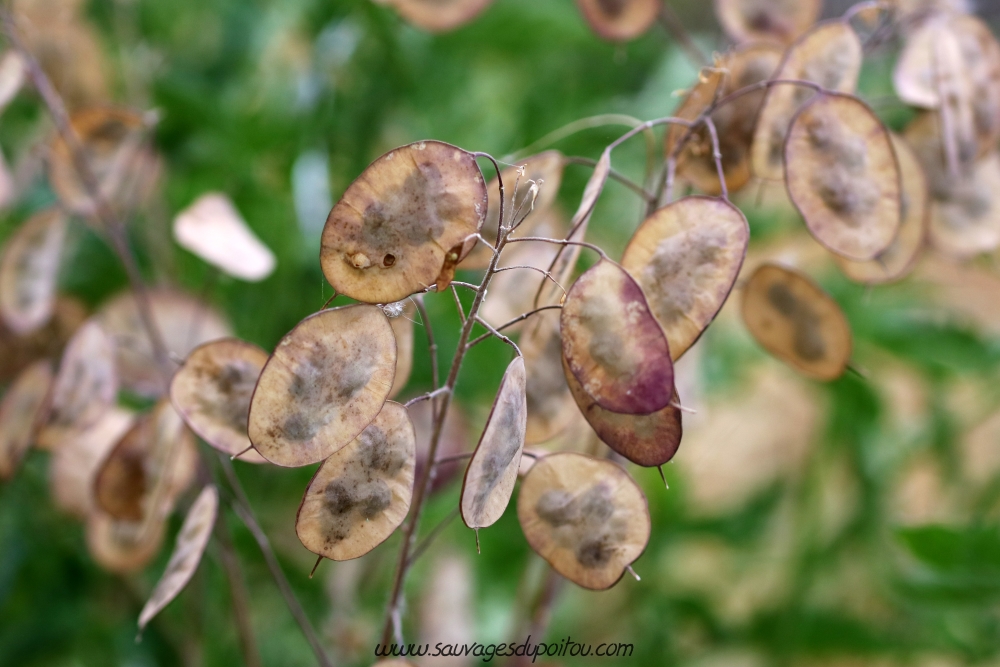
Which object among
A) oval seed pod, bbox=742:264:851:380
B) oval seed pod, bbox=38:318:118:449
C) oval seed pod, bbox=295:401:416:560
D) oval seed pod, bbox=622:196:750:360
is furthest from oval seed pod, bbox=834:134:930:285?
oval seed pod, bbox=38:318:118:449

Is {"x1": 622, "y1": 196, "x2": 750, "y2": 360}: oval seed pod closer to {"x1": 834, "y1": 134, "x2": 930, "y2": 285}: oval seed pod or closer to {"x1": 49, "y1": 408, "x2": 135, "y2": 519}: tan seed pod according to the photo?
{"x1": 834, "y1": 134, "x2": 930, "y2": 285}: oval seed pod

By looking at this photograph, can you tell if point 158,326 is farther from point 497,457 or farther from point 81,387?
point 497,457

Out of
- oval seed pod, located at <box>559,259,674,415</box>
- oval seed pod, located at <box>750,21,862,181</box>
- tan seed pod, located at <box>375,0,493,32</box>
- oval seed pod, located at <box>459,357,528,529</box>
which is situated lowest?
oval seed pod, located at <box>459,357,528,529</box>

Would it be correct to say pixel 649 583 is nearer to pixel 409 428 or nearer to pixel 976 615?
pixel 976 615

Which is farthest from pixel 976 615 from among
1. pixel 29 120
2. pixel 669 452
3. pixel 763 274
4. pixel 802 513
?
pixel 29 120

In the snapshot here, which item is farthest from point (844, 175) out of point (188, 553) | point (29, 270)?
point (29, 270)

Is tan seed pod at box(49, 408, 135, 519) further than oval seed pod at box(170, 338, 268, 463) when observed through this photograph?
Yes

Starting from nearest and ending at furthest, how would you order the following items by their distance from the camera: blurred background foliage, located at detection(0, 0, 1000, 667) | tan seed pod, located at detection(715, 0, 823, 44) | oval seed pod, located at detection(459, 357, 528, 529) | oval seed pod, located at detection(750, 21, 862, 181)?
oval seed pod, located at detection(459, 357, 528, 529)
oval seed pod, located at detection(750, 21, 862, 181)
tan seed pod, located at detection(715, 0, 823, 44)
blurred background foliage, located at detection(0, 0, 1000, 667)
